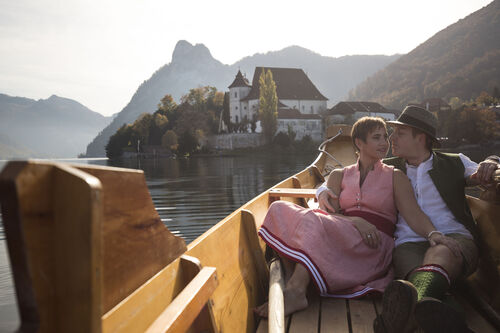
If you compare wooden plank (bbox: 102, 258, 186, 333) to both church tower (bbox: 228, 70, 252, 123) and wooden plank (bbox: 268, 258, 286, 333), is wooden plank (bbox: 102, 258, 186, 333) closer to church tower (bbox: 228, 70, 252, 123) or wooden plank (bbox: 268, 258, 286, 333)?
wooden plank (bbox: 268, 258, 286, 333)

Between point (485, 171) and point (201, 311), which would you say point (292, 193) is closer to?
point (485, 171)

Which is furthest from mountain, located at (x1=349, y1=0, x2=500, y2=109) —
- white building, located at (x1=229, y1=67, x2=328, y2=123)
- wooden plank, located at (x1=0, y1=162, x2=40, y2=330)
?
wooden plank, located at (x1=0, y1=162, x2=40, y2=330)

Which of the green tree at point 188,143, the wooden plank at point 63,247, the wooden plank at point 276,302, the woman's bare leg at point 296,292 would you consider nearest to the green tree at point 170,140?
the green tree at point 188,143

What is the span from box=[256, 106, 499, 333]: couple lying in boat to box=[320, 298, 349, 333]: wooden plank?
6 cm

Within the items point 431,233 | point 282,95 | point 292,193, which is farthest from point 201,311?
point 282,95

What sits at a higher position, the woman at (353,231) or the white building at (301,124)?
the white building at (301,124)

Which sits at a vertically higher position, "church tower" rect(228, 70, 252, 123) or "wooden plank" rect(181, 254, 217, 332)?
"church tower" rect(228, 70, 252, 123)

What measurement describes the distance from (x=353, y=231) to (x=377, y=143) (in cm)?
63

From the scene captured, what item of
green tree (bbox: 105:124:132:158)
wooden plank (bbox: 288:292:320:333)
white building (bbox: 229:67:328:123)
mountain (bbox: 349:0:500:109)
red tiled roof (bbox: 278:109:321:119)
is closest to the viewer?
wooden plank (bbox: 288:292:320:333)

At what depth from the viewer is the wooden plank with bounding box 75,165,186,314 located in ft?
3.53

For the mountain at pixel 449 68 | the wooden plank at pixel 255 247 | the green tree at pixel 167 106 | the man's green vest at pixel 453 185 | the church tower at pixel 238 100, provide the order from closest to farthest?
the man's green vest at pixel 453 185 < the wooden plank at pixel 255 247 < the church tower at pixel 238 100 < the green tree at pixel 167 106 < the mountain at pixel 449 68

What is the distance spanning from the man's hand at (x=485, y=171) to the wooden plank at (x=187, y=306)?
181 centimetres

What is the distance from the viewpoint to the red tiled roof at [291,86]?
6406 centimetres

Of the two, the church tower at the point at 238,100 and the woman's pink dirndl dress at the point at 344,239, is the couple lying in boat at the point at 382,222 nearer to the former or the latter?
the woman's pink dirndl dress at the point at 344,239
